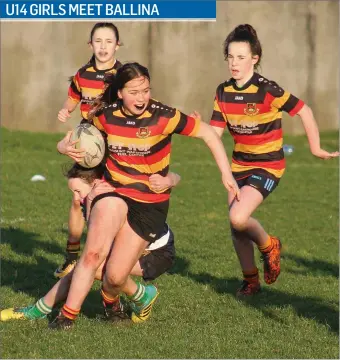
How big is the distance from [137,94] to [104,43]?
10.3ft

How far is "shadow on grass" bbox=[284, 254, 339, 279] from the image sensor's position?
33.5 feet

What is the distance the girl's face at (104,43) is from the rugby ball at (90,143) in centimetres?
284

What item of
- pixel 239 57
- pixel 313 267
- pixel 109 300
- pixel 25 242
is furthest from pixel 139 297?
pixel 25 242

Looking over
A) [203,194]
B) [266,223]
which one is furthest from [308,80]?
[266,223]

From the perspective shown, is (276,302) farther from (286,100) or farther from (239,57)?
(239,57)

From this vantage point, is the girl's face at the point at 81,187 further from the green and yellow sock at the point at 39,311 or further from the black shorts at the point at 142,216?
the green and yellow sock at the point at 39,311

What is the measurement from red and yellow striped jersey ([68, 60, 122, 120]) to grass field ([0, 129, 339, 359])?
65.4 inches

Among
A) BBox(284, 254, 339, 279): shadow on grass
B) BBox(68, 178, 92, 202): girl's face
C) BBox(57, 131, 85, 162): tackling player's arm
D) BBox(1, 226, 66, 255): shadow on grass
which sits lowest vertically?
BBox(284, 254, 339, 279): shadow on grass

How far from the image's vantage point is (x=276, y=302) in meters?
8.63

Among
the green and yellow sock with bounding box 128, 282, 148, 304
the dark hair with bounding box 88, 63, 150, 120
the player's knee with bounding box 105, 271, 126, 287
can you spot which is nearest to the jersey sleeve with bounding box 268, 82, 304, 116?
the dark hair with bounding box 88, 63, 150, 120

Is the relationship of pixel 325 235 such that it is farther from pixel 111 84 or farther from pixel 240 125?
pixel 111 84

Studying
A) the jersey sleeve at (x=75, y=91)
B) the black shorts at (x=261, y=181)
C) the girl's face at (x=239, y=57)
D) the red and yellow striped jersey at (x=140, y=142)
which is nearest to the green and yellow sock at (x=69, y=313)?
the red and yellow striped jersey at (x=140, y=142)

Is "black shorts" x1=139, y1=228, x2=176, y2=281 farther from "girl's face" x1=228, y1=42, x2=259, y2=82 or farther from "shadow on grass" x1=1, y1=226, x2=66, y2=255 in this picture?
"shadow on grass" x1=1, y1=226, x2=66, y2=255

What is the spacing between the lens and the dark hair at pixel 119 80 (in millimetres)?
7297
